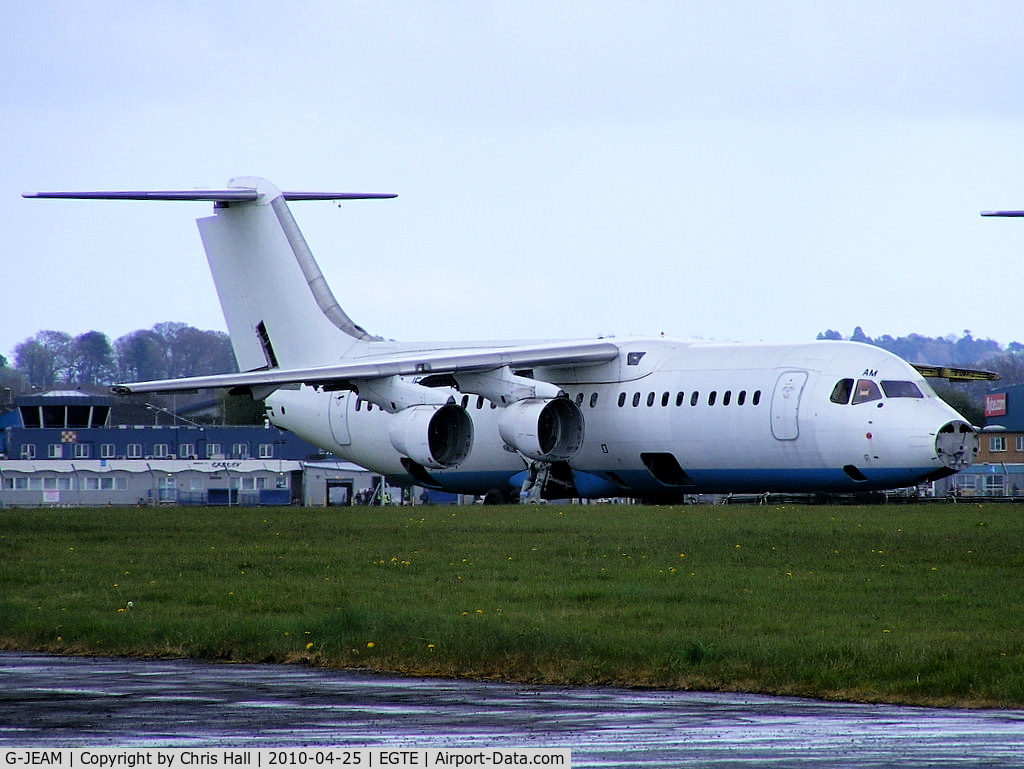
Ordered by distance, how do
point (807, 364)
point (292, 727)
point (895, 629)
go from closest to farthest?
point (292, 727) < point (895, 629) < point (807, 364)

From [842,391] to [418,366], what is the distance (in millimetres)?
7940

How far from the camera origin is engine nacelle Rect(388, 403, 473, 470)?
104ft

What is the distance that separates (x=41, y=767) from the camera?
668cm

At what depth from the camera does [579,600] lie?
47.2 feet

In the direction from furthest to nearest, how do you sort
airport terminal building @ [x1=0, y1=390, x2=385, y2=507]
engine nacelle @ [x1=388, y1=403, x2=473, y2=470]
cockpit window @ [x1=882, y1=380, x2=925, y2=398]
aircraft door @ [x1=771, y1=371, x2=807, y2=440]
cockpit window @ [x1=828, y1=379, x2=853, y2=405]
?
1. airport terminal building @ [x1=0, y1=390, x2=385, y2=507]
2. engine nacelle @ [x1=388, y1=403, x2=473, y2=470]
3. aircraft door @ [x1=771, y1=371, x2=807, y2=440]
4. cockpit window @ [x1=828, y1=379, x2=853, y2=405]
5. cockpit window @ [x1=882, y1=380, x2=925, y2=398]

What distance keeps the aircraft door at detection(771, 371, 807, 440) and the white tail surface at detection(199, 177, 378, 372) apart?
11224mm

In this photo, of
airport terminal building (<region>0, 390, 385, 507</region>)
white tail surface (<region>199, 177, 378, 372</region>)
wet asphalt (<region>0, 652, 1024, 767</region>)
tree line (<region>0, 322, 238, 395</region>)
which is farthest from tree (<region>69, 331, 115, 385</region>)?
wet asphalt (<region>0, 652, 1024, 767</region>)

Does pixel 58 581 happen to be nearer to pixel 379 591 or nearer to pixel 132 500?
pixel 379 591

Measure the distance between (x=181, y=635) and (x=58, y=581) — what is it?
15.7 feet

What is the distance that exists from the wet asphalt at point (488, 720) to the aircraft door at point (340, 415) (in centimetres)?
2642

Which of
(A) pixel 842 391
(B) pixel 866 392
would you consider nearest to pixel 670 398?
(A) pixel 842 391

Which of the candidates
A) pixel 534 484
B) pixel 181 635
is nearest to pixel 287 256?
pixel 534 484
